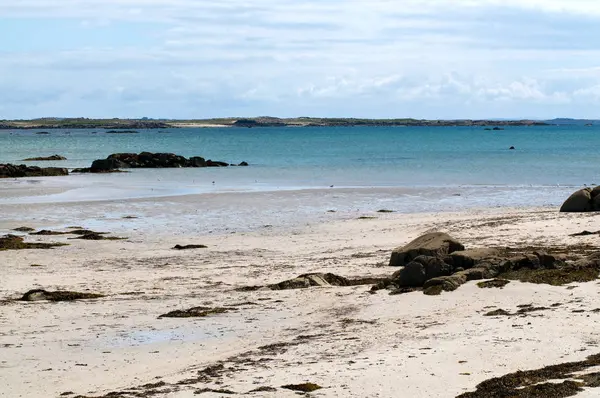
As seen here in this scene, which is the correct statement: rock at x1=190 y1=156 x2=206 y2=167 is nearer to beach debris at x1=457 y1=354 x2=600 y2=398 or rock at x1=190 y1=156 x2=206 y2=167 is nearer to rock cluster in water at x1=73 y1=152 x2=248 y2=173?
rock cluster in water at x1=73 y1=152 x2=248 y2=173

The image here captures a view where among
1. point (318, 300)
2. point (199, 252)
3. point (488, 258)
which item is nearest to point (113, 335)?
point (318, 300)

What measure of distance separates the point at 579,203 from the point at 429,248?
13.3m

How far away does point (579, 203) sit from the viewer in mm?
30422

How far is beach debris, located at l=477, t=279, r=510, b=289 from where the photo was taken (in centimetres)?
1633

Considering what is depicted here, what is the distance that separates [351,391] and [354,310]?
5123 millimetres

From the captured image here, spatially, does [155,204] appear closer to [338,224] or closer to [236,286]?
[338,224]

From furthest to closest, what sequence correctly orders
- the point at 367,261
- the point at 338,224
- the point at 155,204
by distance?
the point at 155,204
the point at 338,224
the point at 367,261

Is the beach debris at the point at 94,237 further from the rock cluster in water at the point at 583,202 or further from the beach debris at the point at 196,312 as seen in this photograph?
the rock cluster in water at the point at 583,202

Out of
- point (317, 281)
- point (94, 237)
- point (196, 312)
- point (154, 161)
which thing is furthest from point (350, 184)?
point (196, 312)

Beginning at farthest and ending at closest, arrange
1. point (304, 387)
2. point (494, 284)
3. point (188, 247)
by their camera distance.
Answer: point (188, 247), point (494, 284), point (304, 387)

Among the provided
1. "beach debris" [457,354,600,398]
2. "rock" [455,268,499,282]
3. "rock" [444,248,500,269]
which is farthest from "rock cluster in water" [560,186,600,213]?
"beach debris" [457,354,600,398]

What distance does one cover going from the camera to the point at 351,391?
1060 cm

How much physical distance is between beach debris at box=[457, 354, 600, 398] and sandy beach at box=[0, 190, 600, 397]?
0.94ft

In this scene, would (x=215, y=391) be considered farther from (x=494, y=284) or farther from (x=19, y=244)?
(x=19, y=244)
